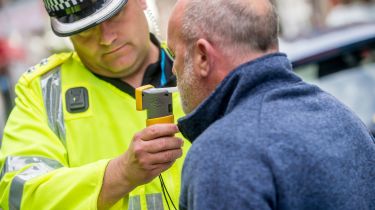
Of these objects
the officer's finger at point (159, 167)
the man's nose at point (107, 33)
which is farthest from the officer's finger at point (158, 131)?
the man's nose at point (107, 33)

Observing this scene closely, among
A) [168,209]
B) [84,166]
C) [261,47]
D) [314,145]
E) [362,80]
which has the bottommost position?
[362,80]

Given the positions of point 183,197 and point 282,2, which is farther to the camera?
point 282,2

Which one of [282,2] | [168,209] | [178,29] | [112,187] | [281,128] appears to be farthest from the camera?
[282,2]

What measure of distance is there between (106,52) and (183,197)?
1179 mm

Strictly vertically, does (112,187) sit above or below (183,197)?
below

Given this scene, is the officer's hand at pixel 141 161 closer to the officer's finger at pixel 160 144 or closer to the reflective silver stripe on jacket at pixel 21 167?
the officer's finger at pixel 160 144

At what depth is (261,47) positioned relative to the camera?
2.67 m

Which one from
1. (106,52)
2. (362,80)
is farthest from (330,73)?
(106,52)

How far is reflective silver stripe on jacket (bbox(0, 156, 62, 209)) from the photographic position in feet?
11.5

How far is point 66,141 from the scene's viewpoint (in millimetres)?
3637

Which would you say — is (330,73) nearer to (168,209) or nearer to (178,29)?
(168,209)

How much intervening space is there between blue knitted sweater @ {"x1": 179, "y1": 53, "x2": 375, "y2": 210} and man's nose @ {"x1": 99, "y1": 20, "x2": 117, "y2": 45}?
1016 millimetres

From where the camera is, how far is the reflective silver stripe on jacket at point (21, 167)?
351 cm

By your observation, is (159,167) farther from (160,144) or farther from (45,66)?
(45,66)
